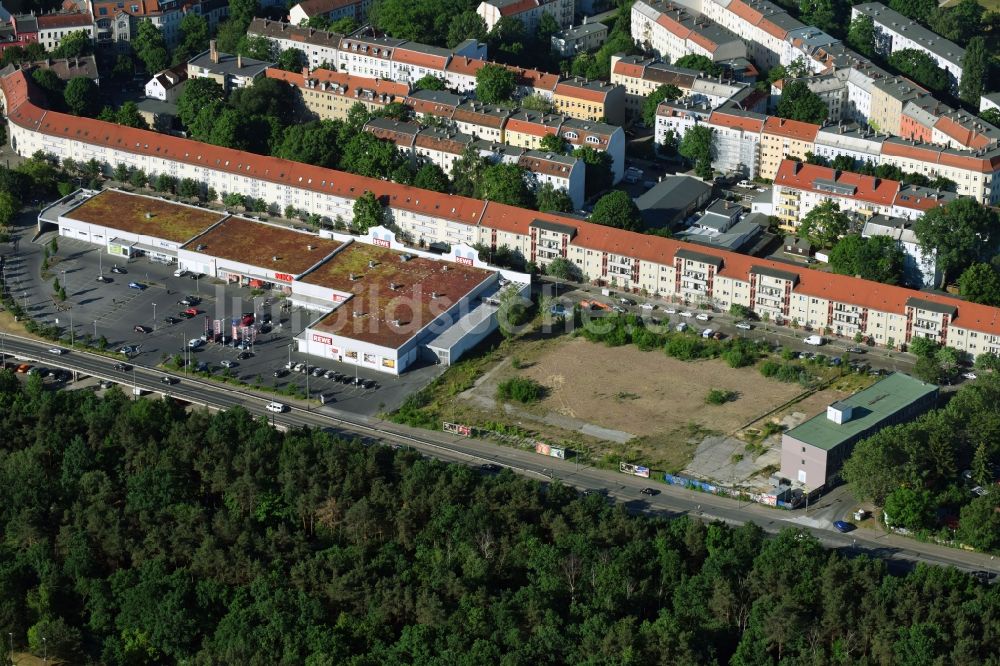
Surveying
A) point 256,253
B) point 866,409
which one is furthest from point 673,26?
point 866,409

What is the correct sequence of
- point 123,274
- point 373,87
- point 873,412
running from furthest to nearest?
point 373,87, point 123,274, point 873,412

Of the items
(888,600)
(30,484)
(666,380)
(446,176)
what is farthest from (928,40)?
(30,484)

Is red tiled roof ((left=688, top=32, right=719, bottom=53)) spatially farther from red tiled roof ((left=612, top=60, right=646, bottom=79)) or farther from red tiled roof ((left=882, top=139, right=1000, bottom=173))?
red tiled roof ((left=882, top=139, right=1000, bottom=173))

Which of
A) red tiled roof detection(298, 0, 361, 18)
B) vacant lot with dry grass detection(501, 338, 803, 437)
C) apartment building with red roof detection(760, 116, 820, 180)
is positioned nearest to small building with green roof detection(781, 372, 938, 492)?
vacant lot with dry grass detection(501, 338, 803, 437)

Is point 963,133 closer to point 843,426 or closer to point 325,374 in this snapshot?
point 843,426

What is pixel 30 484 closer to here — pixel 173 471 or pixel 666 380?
pixel 173 471

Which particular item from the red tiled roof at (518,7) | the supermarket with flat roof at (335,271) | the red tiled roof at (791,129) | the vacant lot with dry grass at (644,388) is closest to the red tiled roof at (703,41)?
the red tiled roof at (518,7)
